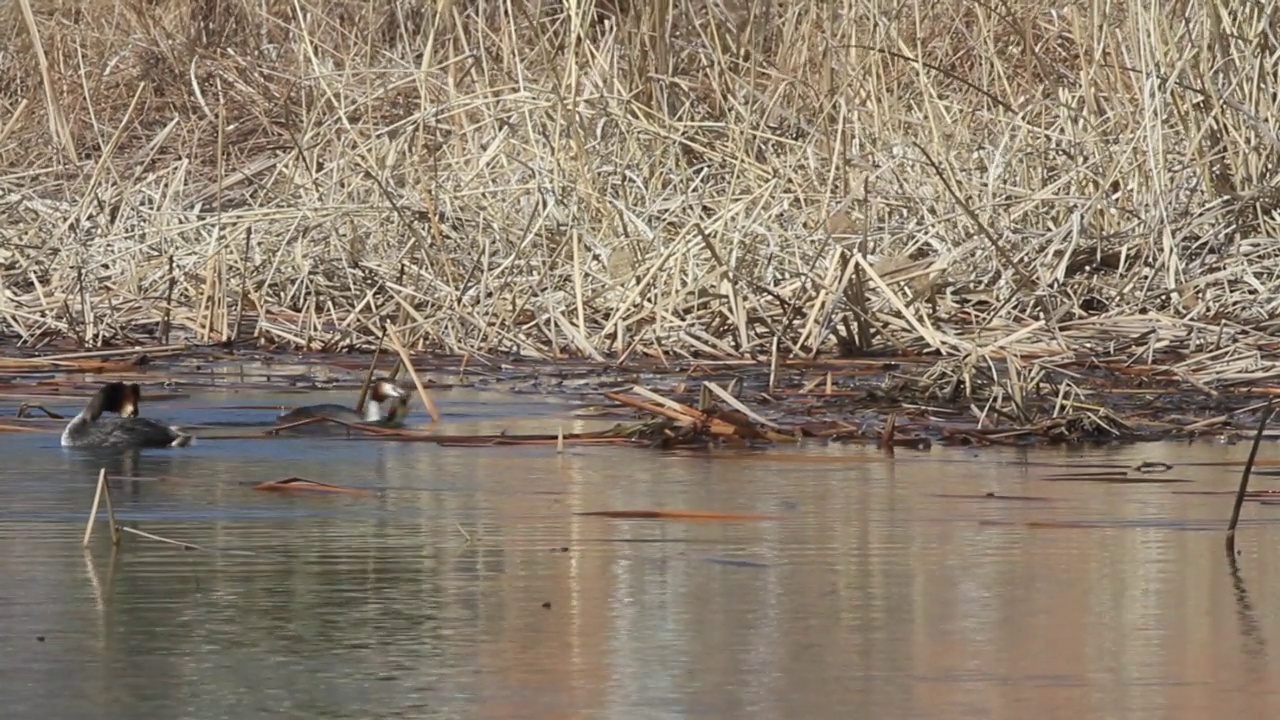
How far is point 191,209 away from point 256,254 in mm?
1573

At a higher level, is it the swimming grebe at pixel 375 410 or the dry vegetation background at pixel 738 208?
the dry vegetation background at pixel 738 208

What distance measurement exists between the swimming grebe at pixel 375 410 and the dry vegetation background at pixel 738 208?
1696mm

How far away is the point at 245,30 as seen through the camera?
14.3 meters

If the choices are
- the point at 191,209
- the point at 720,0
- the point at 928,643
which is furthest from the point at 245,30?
the point at 928,643

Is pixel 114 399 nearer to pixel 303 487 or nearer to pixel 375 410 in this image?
pixel 375 410

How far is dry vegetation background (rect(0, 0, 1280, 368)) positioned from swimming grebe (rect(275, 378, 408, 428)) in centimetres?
170

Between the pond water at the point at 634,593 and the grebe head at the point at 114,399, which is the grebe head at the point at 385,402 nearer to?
Answer: the grebe head at the point at 114,399

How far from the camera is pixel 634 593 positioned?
358 centimetres

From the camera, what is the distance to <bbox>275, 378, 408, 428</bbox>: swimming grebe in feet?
20.1

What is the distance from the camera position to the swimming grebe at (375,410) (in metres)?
6.12

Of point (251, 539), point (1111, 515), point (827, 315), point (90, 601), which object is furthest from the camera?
point (827, 315)

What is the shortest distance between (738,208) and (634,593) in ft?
16.7

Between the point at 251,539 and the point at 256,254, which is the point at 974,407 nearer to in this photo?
the point at 251,539

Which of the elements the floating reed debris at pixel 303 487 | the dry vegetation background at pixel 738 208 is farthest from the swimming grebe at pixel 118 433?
the dry vegetation background at pixel 738 208
